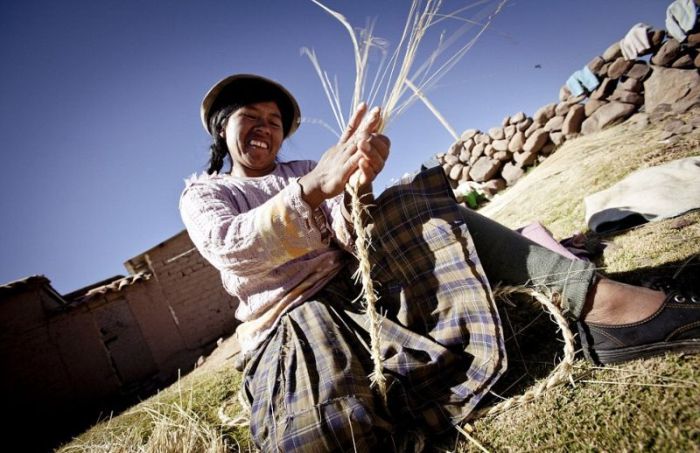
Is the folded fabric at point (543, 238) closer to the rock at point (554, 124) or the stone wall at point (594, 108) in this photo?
the stone wall at point (594, 108)

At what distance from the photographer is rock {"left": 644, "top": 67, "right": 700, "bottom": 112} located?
387 centimetres

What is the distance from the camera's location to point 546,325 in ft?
4.17

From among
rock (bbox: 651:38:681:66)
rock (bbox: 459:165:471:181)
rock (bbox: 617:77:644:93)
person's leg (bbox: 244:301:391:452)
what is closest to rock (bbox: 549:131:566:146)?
rock (bbox: 617:77:644:93)

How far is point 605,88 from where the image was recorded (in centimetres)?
513

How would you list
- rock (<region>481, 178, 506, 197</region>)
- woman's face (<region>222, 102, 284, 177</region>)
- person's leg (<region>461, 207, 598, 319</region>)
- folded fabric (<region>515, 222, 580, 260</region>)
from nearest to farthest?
person's leg (<region>461, 207, 598, 319</region>)
folded fabric (<region>515, 222, 580, 260</region>)
woman's face (<region>222, 102, 284, 177</region>)
rock (<region>481, 178, 506, 197</region>)

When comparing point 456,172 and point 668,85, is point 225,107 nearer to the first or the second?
point 668,85

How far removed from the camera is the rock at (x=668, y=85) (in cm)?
387

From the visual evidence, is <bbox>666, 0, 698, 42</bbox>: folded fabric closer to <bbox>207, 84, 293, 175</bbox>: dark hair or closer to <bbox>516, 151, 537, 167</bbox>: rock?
<bbox>516, 151, 537, 167</bbox>: rock

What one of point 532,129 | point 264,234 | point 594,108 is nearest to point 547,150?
point 532,129

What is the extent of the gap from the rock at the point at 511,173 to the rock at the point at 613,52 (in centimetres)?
223

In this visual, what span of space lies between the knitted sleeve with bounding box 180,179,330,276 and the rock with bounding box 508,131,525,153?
22.3ft

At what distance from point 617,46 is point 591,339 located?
656 centimetres

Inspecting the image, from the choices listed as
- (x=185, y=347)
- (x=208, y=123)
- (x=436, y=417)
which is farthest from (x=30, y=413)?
(x=436, y=417)

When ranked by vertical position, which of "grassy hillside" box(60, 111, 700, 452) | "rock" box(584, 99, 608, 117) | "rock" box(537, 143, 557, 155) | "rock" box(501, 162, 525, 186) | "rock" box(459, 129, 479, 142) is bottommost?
"grassy hillside" box(60, 111, 700, 452)
